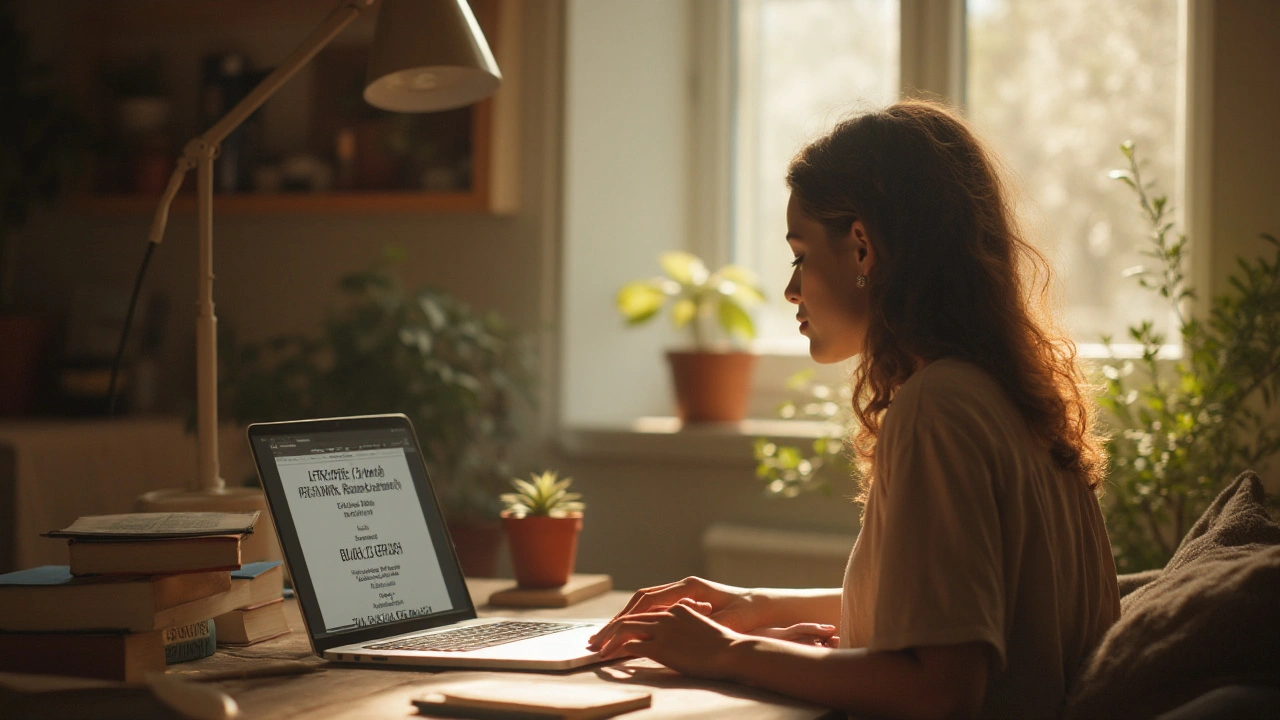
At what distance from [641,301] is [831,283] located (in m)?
1.46

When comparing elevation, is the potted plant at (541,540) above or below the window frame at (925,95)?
below

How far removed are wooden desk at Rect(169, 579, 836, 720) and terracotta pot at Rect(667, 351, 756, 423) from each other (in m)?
1.47

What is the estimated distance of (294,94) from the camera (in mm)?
3010

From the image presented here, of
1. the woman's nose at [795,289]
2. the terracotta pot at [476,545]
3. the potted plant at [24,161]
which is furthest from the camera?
the potted plant at [24,161]

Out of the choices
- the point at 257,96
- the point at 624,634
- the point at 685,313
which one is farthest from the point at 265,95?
the point at 685,313

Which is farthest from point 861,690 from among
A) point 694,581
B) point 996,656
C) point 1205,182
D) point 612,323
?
point 612,323

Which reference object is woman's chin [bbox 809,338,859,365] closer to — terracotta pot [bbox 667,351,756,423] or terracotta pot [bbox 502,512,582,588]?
terracotta pot [bbox 502,512,582,588]

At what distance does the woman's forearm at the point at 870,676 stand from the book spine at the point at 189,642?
23.6 inches

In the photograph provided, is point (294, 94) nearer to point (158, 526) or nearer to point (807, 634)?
point (158, 526)

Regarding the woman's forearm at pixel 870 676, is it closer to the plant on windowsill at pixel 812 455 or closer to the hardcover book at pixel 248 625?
the hardcover book at pixel 248 625

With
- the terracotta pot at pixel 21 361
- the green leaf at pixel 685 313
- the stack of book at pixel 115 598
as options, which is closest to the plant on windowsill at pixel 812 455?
the green leaf at pixel 685 313

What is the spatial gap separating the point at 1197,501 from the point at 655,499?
1.17m

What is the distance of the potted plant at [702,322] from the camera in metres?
2.71

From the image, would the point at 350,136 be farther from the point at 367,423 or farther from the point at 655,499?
the point at 367,423
